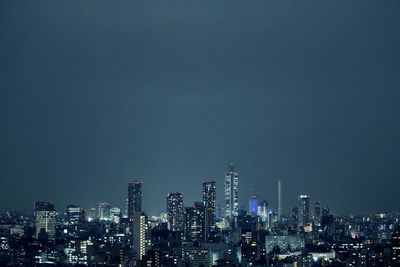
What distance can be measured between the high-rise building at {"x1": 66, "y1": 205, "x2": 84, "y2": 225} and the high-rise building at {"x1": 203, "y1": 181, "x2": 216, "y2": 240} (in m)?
3.13

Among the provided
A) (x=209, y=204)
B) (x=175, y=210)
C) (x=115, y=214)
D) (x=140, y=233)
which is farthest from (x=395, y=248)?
(x=115, y=214)

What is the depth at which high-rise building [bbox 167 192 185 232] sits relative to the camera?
70.4 feet

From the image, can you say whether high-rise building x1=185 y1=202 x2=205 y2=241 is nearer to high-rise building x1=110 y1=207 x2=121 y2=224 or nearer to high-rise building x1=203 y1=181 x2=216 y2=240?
high-rise building x1=203 y1=181 x2=216 y2=240

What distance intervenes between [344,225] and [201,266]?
8160 mm

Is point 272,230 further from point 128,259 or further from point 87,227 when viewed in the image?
point 128,259

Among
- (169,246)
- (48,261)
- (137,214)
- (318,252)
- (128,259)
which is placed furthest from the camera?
(137,214)

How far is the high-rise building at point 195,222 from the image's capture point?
1977 centimetres

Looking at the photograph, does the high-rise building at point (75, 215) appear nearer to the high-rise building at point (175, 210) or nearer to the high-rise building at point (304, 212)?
the high-rise building at point (175, 210)

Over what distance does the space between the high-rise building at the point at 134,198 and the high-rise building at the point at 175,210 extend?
869mm

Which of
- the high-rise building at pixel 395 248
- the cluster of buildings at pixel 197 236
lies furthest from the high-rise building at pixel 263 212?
the high-rise building at pixel 395 248

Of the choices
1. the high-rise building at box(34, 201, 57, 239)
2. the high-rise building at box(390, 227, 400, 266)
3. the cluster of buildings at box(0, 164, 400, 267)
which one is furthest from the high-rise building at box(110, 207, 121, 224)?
the high-rise building at box(390, 227, 400, 266)

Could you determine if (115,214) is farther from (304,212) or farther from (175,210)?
(304,212)

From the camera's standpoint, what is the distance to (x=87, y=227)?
20.8 meters

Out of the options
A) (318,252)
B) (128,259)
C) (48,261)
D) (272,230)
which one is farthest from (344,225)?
→ (48,261)
